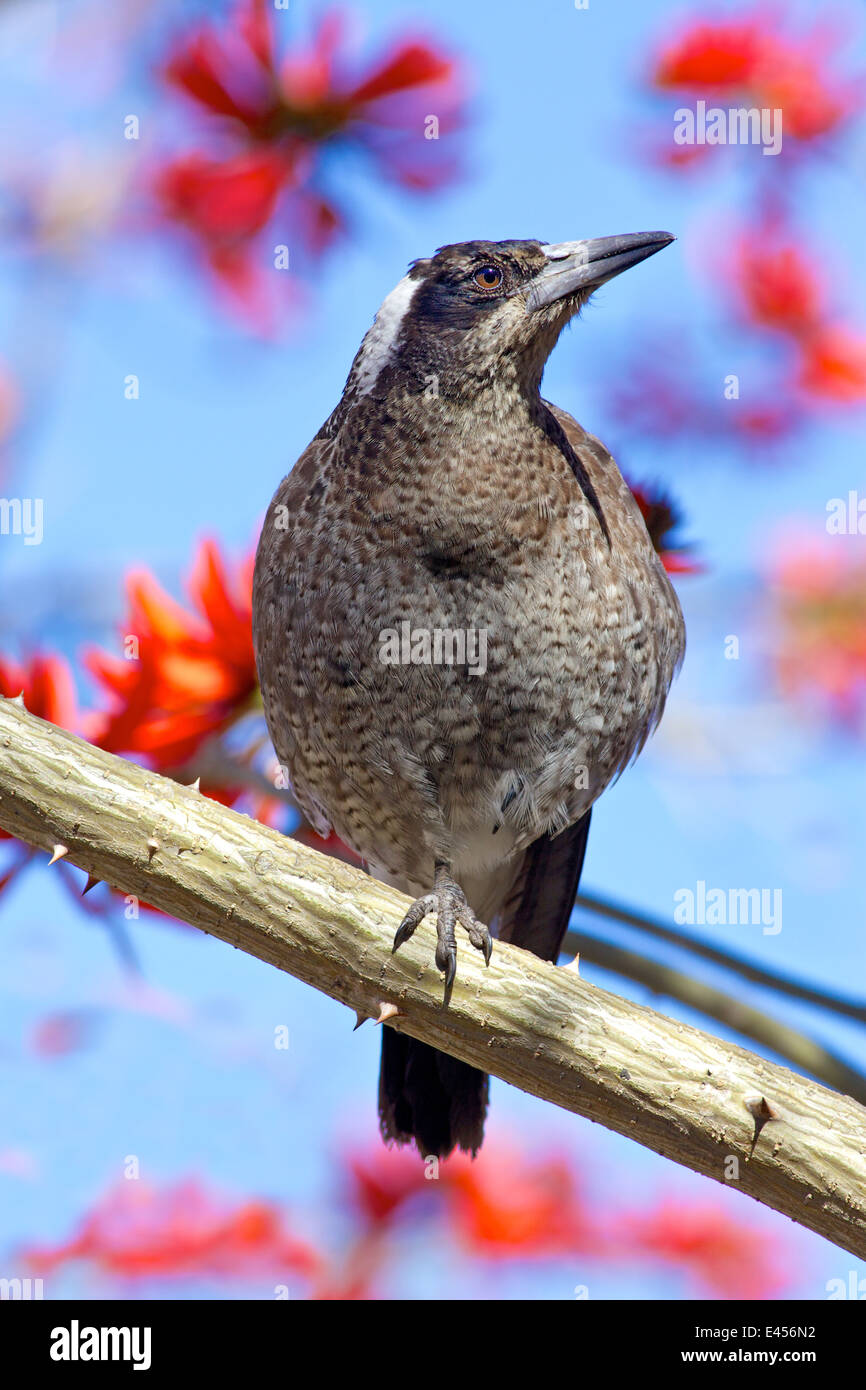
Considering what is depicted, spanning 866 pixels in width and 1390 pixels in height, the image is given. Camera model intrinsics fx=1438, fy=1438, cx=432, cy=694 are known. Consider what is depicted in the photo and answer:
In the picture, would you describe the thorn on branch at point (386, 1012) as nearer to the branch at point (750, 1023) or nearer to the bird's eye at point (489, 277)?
the branch at point (750, 1023)

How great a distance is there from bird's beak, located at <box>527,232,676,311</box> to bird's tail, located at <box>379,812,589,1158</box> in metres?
1.09

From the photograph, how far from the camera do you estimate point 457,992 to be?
210 cm

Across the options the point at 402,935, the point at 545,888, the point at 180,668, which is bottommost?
the point at 402,935

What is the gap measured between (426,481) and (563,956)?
0.92 metres

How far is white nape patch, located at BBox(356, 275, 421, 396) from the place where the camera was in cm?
278

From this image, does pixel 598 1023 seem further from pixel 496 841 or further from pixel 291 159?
pixel 291 159

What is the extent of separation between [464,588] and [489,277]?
0.60 meters

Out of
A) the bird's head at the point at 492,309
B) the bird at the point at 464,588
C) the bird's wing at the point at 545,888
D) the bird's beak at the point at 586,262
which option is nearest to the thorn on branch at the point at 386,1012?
the bird at the point at 464,588

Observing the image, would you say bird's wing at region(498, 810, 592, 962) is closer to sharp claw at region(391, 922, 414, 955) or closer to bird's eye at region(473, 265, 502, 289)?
sharp claw at region(391, 922, 414, 955)

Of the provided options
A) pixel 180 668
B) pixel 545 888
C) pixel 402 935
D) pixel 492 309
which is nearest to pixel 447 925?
pixel 402 935

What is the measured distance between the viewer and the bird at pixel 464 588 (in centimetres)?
259

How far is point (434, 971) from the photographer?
2.12 meters

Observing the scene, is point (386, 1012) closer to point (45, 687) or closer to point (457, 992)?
point (457, 992)

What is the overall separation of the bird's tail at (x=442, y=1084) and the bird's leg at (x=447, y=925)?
1.67ft
